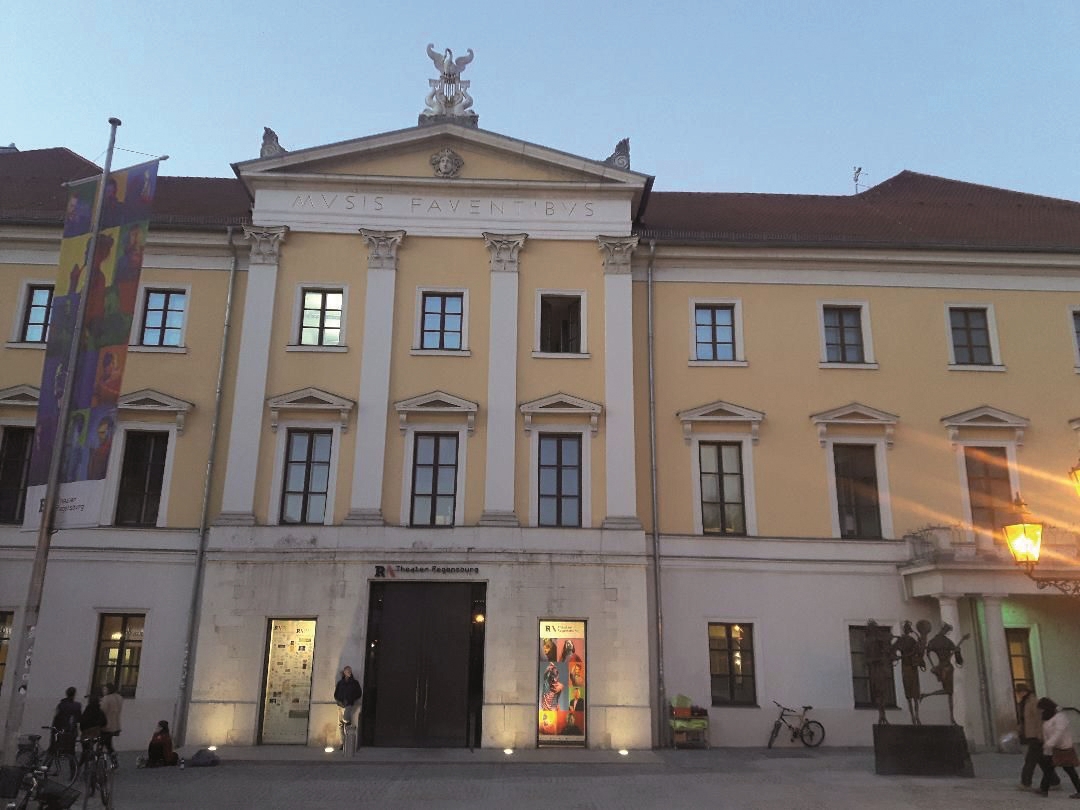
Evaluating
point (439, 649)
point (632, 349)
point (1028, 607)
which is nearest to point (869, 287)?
point (632, 349)

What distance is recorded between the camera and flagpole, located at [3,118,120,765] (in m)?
12.0

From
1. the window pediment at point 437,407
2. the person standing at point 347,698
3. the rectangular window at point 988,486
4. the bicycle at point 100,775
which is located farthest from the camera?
the rectangular window at point 988,486

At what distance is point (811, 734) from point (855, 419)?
25.6ft

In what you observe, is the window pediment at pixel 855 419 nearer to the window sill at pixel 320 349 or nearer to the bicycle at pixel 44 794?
the window sill at pixel 320 349

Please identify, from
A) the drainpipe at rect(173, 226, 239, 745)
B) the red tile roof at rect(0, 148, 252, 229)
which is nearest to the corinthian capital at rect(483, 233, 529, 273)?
the red tile roof at rect(0, 148, 252, 229)

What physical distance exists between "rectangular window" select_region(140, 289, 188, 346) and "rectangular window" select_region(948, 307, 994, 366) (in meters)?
20.5

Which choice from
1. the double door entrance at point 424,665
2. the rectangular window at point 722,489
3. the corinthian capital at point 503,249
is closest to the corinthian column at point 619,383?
the rectangular window at point 722,489

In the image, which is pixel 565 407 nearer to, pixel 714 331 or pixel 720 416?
pixel 720 416

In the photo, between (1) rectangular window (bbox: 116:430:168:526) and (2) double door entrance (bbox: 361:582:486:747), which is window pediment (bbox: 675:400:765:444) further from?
(1) rectangular window (bbox: 116:430:168:526)

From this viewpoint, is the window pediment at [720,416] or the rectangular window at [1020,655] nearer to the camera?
the rectangular window at [1020,655]

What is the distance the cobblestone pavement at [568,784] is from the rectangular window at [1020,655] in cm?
308

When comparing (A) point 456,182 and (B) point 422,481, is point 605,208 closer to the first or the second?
(A) point 456,182

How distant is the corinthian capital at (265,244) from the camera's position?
22.5m

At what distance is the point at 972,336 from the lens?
2373 cm
